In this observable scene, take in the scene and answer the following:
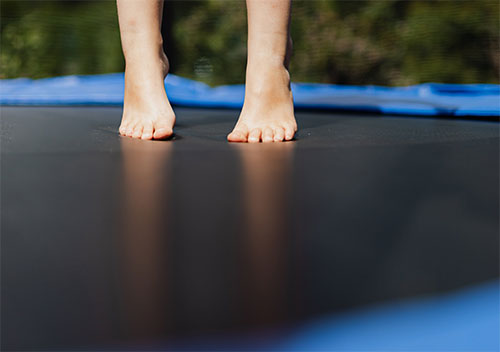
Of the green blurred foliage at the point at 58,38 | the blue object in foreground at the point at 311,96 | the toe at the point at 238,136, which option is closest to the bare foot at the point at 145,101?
the toe at the point at 238,136

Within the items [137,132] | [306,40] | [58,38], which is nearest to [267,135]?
[137,132]

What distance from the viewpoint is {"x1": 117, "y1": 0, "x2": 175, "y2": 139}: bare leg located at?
133 cm

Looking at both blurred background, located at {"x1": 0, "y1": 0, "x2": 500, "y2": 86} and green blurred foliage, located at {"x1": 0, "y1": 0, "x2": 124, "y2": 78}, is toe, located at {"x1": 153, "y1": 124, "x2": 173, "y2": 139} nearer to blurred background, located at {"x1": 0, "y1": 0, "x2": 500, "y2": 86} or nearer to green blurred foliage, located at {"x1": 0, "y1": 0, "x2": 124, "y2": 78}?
blurred background, located at {"x1": 0, "y1": 0, "x2": 500, "y2": 86}

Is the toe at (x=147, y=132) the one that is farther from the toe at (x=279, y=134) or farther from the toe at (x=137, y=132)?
the toe at (x=279, y=134)

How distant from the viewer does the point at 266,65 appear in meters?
1.29

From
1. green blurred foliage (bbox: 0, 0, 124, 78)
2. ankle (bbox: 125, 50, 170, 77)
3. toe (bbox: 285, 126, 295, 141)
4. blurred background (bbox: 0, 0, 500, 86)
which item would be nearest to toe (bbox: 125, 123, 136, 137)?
ankle (bbox: 125, 50, 170, 77)

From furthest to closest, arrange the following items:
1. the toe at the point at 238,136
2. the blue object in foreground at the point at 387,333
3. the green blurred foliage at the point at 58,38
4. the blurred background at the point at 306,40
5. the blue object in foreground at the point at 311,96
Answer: the green blurred foliage at the point at 58,38, the blurred background at the point at 306,40, the blue object in foreground at the point at 311,96, the toe at the point at 238,136, the blue object in foreground at the point at 387,333

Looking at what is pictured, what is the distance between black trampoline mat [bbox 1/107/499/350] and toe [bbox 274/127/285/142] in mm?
125

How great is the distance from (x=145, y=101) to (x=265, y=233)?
819 millimetres

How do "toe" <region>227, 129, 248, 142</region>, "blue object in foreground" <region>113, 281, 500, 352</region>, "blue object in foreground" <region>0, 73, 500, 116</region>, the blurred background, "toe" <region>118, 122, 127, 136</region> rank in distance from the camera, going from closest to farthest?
1. "blue object in foreground" <region>113, 281, 500, 352</region>
2. "toe" <region>227, 129, 248, 142</region>
3. "toe" <region>118, 122, 127, 136</region>
4. "blue object in foreground" <region>0, 73, 500, 116</region>
5. the blurred background

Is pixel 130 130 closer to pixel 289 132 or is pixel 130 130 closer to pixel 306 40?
pixel 289 132

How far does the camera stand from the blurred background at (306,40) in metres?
2.84

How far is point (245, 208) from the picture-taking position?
26.9 inches

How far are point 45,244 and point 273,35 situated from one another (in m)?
0.86
